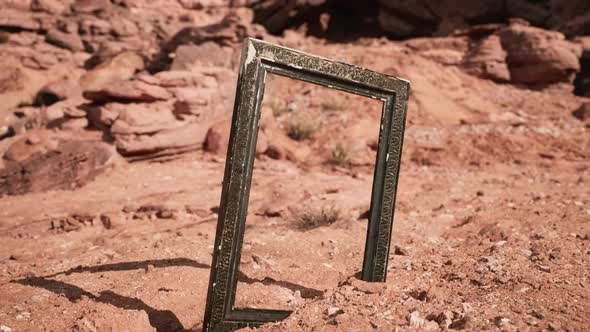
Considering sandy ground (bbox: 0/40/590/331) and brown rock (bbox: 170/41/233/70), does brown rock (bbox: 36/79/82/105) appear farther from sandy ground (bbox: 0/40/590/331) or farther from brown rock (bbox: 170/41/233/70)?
sandy ground (bbox: 0/40/590/331)

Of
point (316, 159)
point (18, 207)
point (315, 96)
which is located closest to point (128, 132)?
point (18, 207)

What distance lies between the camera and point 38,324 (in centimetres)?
191

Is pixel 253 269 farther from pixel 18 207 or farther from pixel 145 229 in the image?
pixel 18 207

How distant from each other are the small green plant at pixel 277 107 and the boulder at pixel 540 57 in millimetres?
6484

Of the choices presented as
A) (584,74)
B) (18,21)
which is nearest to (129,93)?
(584,74)

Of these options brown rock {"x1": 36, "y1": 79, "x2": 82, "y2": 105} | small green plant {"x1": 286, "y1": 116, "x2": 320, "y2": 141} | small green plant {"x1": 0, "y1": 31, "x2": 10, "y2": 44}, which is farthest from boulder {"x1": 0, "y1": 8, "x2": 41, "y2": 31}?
small green plant {"x1": 286, "y1": 116, "x2": 320, "y2": 141}

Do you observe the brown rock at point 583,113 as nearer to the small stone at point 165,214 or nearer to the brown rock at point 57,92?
the small stone at point 165,214

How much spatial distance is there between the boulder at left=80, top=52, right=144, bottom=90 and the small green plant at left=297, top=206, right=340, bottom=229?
26.9ft

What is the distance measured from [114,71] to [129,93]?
457 cm

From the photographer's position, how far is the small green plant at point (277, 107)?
8.38 meters

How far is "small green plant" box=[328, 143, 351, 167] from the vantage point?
21.0 feet

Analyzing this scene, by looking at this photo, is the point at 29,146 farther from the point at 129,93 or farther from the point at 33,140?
the point at 129,93

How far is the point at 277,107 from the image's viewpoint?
8.44 m

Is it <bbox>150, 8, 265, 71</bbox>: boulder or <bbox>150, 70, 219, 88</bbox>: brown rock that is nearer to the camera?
<bbox>150, 70, 219, 88</bbox>: brown rock
